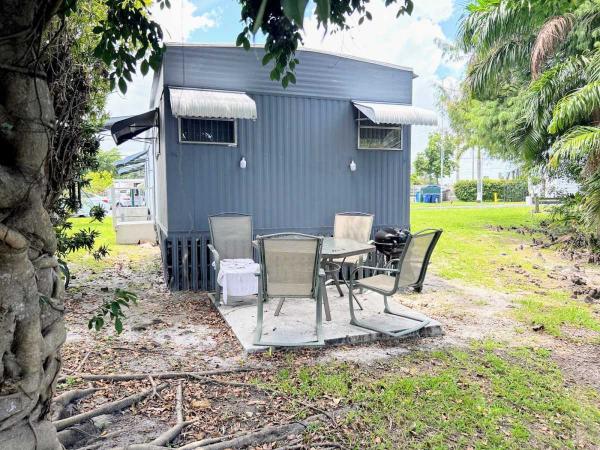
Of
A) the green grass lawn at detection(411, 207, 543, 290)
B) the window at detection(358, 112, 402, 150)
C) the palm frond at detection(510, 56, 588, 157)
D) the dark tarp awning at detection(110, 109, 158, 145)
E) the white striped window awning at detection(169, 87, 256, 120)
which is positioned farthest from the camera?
the palm frond at detection(510, 56, 588, 157)

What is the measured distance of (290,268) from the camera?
13.9 ft

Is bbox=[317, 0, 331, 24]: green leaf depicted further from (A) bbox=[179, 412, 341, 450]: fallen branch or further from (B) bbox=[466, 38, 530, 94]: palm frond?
(B) bbox=[466, 38, 530, 94]: palm frond

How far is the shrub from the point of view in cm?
3231

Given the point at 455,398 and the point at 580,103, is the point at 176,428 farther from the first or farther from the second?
the point at 580,103

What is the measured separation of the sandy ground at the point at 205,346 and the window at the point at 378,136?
2.40 meters

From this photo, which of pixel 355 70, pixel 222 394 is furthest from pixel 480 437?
pixel 355 70

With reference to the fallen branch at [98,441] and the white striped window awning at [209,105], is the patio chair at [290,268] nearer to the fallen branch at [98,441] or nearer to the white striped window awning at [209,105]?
the fallen branch at [98,441]

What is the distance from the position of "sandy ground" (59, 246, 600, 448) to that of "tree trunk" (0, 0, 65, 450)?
97 centimetres

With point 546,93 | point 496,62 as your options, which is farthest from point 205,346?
point 496,62

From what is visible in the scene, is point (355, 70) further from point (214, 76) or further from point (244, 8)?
point (244, 8)

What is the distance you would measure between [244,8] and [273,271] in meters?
2.39

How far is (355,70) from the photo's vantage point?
711cm

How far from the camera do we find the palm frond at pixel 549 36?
9859mm

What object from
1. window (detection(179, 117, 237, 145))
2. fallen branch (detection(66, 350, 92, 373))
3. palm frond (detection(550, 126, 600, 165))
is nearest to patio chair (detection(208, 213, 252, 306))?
window (detection(179, 117, 237, 145))
